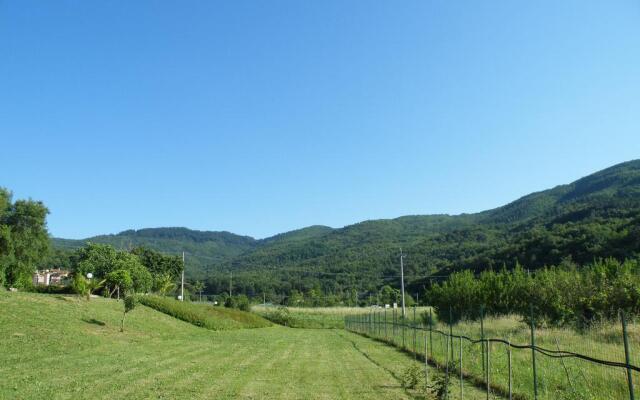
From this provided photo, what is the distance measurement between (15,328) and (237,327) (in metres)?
28.5

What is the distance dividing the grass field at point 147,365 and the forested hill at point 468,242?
39.0 metres

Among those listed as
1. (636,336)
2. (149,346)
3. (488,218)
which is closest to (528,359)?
(636,336)

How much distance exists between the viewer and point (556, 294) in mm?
28688

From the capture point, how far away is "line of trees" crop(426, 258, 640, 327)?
77.6 feet

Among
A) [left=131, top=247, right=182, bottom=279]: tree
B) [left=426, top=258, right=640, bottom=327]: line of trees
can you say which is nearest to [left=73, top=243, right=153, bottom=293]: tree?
[left=131, top=247, right=182, bottom=279]: tree

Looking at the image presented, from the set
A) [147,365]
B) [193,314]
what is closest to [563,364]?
[147,365]

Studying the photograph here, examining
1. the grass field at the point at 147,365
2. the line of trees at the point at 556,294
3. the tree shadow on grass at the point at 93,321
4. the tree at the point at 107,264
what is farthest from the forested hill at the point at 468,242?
the tree shadow on grass at the point at 93,321

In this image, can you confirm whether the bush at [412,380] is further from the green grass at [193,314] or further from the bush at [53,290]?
the bush at [53,290]

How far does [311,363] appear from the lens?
20875 millimetres

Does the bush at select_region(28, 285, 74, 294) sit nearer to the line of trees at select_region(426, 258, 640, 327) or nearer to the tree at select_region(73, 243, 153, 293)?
the tree at select_region(73, 243, 153, 293)

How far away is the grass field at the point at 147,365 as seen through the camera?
13219 mm

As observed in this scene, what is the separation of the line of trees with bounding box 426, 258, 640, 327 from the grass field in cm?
416

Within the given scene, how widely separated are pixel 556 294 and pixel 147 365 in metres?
21.5

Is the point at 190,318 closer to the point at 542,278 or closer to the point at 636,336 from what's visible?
the point at 542,278
